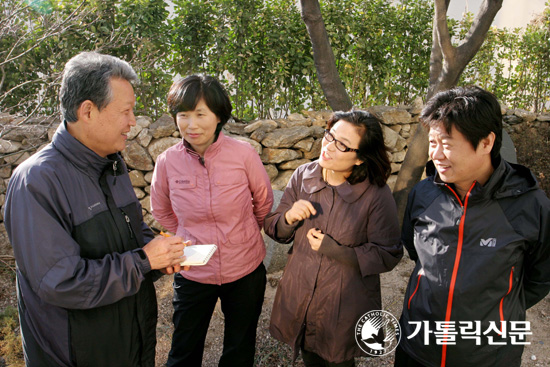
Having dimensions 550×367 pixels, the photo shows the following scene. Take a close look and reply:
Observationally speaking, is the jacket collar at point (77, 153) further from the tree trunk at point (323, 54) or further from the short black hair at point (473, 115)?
the tree trunk at point (323, 54)

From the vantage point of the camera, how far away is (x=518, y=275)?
1.75m

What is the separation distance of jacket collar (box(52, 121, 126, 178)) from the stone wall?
3.07m

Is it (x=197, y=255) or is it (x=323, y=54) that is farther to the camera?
(x=323, y=54)

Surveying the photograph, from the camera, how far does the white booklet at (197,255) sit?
73.4 inches

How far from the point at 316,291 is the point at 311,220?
381 millimetres

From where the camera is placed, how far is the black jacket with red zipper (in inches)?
66.4

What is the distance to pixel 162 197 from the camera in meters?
2.50

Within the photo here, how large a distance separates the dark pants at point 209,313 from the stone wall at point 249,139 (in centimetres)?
263

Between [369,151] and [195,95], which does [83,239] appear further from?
[369,151]

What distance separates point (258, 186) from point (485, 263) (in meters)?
1.30

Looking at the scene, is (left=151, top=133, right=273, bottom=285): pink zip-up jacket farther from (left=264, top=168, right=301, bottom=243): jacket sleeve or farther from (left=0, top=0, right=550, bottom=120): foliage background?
(left=0, top=0, right=550, bottom=120): foliage background

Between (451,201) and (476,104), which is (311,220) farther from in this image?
(476,104)

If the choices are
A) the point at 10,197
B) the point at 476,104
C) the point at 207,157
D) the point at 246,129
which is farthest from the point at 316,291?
the point at 246,129

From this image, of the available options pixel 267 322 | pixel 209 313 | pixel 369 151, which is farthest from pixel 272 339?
pixel 369 151
